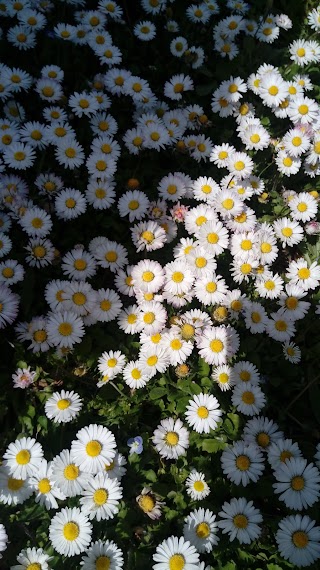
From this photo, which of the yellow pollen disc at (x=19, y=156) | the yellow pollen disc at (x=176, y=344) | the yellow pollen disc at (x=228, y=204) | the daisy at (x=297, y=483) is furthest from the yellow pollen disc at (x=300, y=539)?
the yellow pollen disc at (x=19, y=156)

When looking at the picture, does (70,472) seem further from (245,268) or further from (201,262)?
(245,268)

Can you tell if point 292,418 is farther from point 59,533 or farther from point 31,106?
point 31,106

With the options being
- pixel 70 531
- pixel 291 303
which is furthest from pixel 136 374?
pixel 291 303

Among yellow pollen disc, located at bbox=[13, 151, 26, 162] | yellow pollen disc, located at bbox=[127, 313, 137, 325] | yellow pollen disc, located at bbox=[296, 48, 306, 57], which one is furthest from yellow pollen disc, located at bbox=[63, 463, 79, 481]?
yellow pollen disc, located at bbox=[296, 48, 306, 57]

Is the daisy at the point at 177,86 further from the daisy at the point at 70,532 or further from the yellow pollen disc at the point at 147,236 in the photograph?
the daisy at the point at 70,532

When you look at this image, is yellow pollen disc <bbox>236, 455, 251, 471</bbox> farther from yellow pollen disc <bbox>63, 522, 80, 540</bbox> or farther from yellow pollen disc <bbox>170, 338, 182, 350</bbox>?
yellow pollen disc <bbox>63, 522, 80, 540</bbox>
